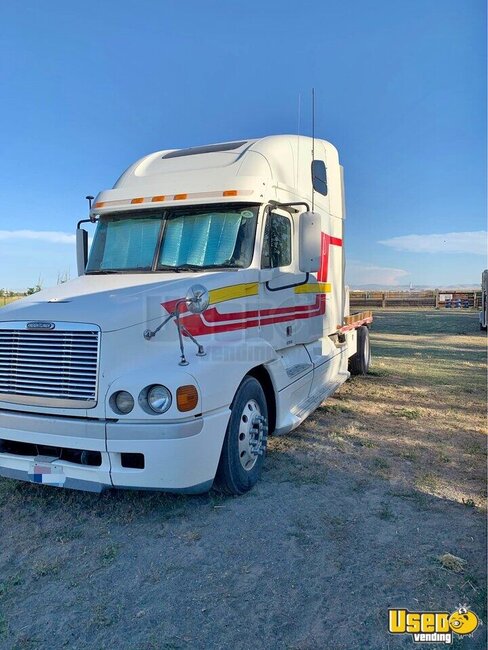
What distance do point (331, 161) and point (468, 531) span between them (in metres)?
5.42

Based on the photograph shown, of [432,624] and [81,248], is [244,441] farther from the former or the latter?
[81,248]

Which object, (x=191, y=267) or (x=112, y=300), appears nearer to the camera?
(x=112, y=300)

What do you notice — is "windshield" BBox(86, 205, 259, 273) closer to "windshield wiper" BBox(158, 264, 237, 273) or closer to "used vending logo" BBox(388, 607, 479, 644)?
"windshield wiper" BBox(158, 264, 237, 273)

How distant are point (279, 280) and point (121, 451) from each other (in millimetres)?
2558

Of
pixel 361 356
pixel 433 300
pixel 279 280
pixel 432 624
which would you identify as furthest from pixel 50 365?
pixel 433 300

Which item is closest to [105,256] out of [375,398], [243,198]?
[243,198]

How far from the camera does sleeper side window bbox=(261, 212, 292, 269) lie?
4.95 m

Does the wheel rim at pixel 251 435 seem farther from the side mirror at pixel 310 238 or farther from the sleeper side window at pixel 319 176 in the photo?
the sleeper side window at pixel 319 176

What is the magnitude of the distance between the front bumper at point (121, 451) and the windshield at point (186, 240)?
1.72 metres

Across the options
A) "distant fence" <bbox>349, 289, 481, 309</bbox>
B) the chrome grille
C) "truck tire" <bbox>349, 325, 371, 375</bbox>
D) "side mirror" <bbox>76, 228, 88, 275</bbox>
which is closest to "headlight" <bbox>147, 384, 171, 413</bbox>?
the chrome grille

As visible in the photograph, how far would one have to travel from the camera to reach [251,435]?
4.37 meters

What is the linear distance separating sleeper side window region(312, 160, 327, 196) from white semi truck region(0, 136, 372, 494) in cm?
3

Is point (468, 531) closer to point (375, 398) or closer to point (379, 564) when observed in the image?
point (379, 564)

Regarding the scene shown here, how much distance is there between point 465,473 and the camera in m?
4.68
